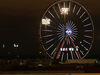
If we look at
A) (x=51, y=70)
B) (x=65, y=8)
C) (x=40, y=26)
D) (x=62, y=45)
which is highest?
(x=65, y=8)

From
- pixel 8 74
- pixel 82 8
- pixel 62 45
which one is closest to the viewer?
pixel 8 74

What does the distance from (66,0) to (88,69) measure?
44.7 feet

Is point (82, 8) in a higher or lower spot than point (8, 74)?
higher

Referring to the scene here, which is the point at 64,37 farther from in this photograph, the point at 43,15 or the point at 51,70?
the point at 51,70

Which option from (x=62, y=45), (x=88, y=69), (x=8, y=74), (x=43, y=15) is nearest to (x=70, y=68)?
(x=88, y=69)

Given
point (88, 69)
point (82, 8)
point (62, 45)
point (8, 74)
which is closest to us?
point (8, 74)

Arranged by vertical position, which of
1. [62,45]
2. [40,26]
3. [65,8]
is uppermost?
[65,8]

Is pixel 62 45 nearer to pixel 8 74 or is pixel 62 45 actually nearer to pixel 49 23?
pixel 49 23

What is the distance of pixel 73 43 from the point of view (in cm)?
3275

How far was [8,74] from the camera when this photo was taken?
22.2 meters

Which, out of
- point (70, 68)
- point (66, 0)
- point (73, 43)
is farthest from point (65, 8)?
point (70, 68)

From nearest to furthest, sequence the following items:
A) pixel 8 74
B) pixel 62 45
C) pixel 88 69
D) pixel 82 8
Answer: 1. pixel 8 74
2. pixel 88 69
3. pixel 62 45
4. pixel 82 8

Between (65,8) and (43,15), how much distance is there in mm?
3416

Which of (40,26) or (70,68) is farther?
(40,26)
